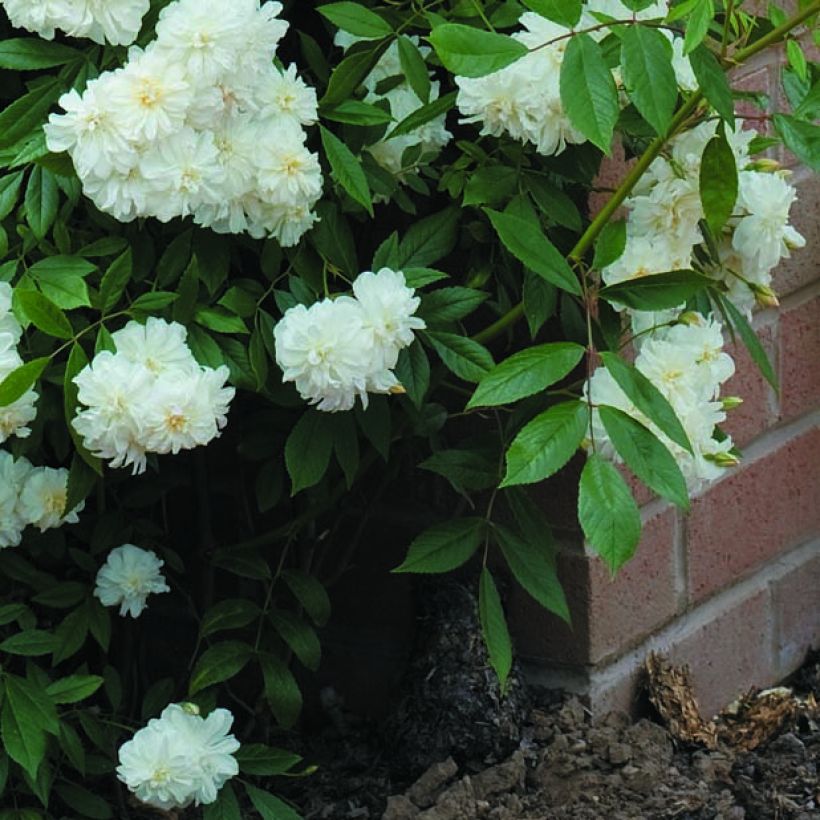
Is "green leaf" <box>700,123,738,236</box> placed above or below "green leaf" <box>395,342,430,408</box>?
above

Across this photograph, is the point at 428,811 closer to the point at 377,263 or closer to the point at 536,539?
the point at 536,539

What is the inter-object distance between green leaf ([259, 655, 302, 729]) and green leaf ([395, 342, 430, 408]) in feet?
1.38

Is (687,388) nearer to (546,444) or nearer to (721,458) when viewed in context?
(721,458)

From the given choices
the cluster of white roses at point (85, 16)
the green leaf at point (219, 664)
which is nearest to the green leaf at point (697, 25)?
the cluster of white roses at point (85, 16)

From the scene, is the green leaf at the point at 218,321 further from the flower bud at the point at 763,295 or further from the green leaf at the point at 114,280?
the flower bud at the point at 763,295

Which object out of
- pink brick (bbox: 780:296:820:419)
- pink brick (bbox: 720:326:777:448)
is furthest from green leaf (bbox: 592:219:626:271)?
pink brick (bbox: 780:296:820:419)

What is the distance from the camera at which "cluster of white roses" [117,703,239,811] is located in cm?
183

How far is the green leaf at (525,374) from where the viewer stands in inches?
59.2

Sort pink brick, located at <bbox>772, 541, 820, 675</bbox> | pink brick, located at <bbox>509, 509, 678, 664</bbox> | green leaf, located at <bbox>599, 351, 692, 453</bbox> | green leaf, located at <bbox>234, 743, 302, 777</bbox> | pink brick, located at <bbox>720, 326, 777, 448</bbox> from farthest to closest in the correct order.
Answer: pink brick, located at <bbox>772, 541, 820, 675</bbox> < pink brick, located at <bbox>720, 326, 777, 448</bbox> < pink brick, located at <bbox>509, 509, 678, 664</bbox> < green leaf, located at <bbox>234, 743, 302, 777</bbox> < green leaf, located at <bbox>599, 351, 692, 453</bbox>

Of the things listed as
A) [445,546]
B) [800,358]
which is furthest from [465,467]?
[800,358]

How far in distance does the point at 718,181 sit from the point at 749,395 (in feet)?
2.59

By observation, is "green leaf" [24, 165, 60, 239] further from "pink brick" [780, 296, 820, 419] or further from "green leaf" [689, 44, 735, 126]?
"pink brick" [780, 296, 820, 419]

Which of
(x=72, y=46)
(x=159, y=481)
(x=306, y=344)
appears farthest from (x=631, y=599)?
(x=72, y=46)

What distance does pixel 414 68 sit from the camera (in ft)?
5.51
